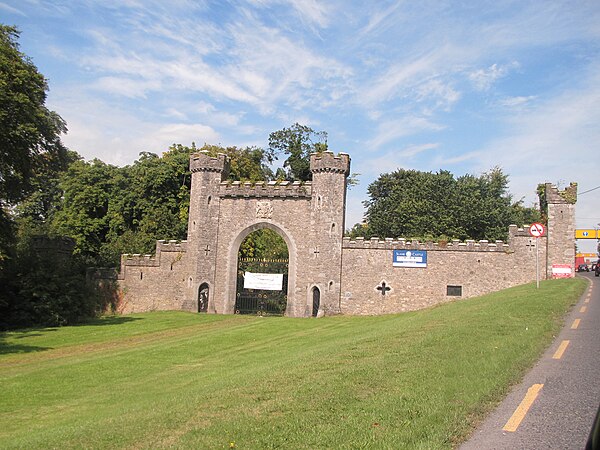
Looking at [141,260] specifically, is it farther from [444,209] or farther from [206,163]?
[444,209]

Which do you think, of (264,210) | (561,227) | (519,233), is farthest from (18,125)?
(561,227)

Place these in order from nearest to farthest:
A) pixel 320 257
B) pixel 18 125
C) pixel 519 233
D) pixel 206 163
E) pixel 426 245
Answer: pixel 18 125, pixel 519 233, pixel 426 245, pixel 320 257, pixel 206 163

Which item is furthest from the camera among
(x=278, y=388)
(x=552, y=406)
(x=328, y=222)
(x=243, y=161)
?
(x=243, y=161)

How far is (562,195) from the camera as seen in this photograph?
3027cm

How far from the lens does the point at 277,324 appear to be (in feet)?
87.5

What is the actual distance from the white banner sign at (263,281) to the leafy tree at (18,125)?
41.7 feet

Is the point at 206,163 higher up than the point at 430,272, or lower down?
higher up

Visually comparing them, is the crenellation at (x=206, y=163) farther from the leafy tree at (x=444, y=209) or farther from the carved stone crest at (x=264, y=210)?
the leafy tree at (x=444, y=209)

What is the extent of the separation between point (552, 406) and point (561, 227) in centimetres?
2528

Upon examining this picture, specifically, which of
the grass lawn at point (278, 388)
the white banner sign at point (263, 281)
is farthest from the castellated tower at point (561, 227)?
the white banner sign at point (263, 281)

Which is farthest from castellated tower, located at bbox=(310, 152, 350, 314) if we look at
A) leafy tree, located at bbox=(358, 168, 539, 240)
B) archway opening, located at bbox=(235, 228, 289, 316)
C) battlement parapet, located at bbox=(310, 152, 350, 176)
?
leafy tree, located at bbox=(358, 168, 539, 240)

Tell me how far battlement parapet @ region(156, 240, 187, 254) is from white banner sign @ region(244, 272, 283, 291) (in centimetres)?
426

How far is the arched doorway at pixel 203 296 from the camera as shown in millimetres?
32562

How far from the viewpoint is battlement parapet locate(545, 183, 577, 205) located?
3006 centimetres
